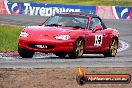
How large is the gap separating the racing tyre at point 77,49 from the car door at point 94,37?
0.47m

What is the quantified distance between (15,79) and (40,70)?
139 cm

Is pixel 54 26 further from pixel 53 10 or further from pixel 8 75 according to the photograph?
pixel 53 10

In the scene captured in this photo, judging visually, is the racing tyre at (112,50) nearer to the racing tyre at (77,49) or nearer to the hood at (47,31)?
the racing tyre at (77,49)

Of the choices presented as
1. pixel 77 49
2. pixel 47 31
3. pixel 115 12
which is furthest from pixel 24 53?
pixel 115 12

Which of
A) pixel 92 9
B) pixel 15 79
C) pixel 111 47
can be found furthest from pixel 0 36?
pixel 92 9

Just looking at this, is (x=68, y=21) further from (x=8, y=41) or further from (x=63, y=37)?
(x=8, y=41)

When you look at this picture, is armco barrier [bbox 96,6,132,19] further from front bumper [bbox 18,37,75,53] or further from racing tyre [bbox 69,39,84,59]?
front bumper [bbox 18,37,75,53]

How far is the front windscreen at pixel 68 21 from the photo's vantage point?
52.3 feet

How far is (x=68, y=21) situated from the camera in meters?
16.1

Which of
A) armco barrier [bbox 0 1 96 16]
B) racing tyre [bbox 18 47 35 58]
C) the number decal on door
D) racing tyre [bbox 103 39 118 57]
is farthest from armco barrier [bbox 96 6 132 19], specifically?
racing tyre [bbox 18 47 35 58]

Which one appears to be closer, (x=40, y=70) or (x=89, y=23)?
(x=40, y=70)

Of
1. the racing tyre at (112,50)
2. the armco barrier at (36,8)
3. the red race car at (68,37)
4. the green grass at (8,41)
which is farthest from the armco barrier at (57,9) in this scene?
the red race car at (68,37)

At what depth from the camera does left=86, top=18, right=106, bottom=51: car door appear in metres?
16.0

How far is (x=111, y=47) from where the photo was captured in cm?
1764
